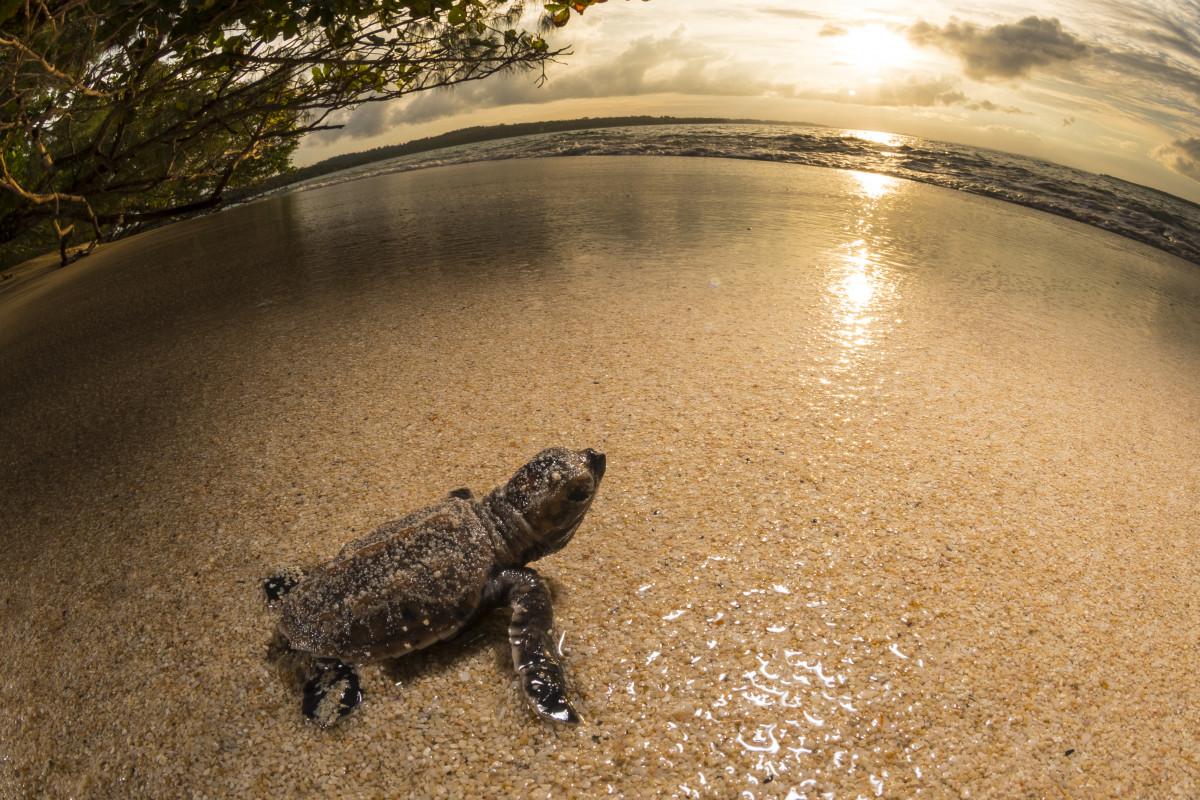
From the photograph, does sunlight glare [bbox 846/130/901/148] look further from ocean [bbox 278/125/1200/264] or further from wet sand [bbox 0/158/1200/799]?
wet sand [bbox 0/158/1200/799]

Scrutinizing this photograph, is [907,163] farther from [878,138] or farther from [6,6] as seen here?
[6,6]

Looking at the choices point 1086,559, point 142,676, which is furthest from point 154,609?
point 1086,559

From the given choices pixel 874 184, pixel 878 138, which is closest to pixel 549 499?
pixel 874 184

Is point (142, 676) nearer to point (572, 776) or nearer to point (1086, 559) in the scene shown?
point (572, 776)

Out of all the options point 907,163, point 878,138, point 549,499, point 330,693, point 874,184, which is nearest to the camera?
point 330,693

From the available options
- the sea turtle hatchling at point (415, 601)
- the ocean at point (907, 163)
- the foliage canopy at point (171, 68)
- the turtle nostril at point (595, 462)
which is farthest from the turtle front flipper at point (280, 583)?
the ocean at point (907, 163)

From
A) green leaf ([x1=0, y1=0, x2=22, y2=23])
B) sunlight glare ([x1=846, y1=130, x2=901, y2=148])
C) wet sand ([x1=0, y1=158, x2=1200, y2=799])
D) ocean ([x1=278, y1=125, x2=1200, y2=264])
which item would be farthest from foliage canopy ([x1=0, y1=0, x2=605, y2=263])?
sunlight glare ([x1=846, y1=130, x2=901, y2=148])

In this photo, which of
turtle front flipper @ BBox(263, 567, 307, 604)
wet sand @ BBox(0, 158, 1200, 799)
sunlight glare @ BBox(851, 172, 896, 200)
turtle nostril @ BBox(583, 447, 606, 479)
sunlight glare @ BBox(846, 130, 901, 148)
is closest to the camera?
wet sand @ BBox(0, 158, 1200, 799)
